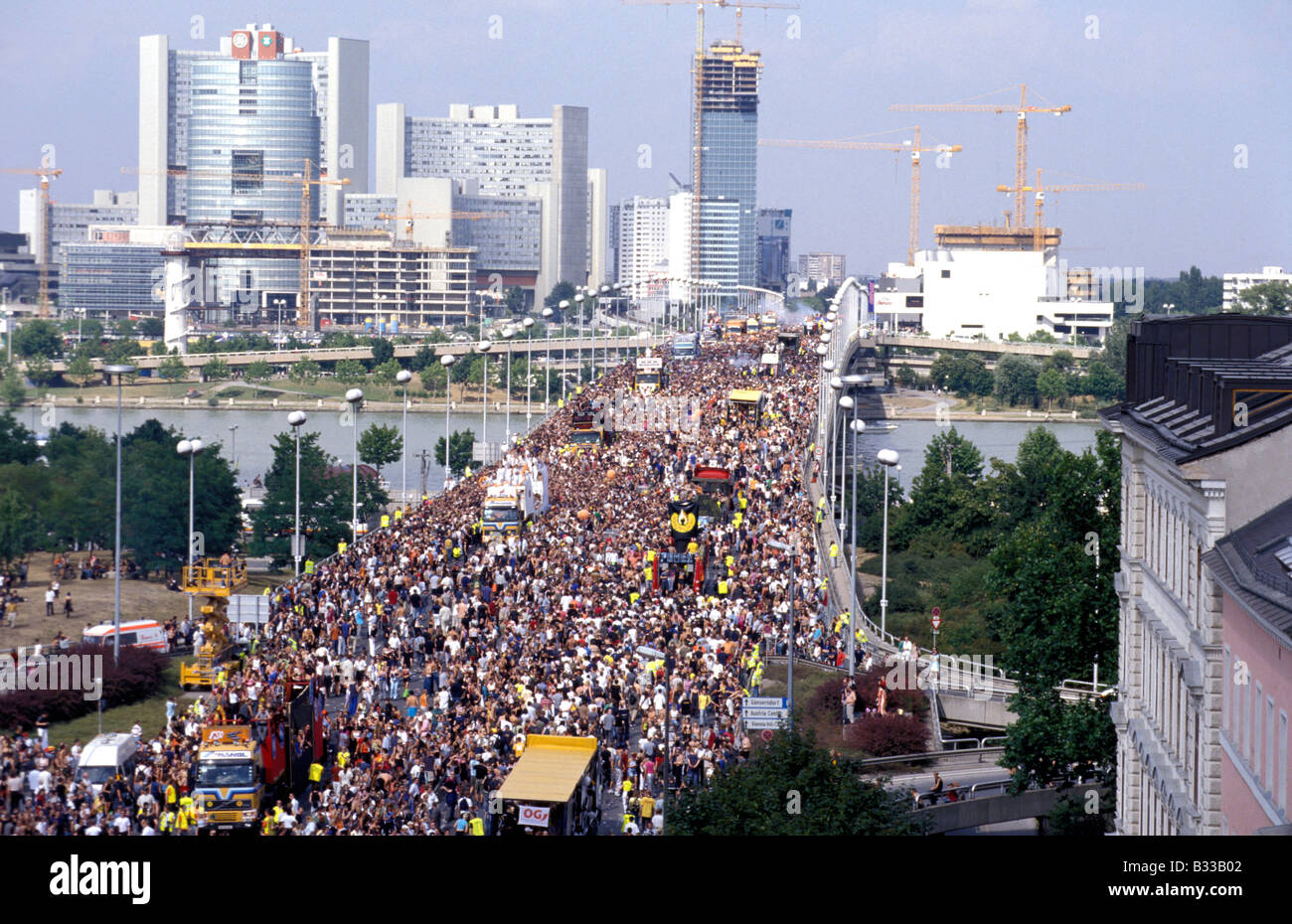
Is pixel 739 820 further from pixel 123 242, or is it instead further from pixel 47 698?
pixel 123 242

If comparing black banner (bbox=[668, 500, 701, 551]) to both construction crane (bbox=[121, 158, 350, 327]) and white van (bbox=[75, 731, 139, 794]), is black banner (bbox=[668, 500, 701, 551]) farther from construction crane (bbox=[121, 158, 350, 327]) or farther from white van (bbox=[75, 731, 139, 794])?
construction crane (bbox=[121, 158, 350, 327])

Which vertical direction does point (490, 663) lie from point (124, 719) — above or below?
above

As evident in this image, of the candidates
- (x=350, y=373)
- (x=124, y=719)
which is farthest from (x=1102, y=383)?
(x=124, y=719)

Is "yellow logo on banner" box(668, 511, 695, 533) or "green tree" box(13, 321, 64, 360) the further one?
"green tree" box(13, 321, 64, 360)

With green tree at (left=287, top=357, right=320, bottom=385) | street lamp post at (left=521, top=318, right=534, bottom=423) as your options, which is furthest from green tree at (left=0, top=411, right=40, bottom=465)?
green tree at (left=287, top=357, right=320, bottom=385)

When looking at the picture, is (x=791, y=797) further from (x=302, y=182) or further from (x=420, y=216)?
(x=420, y=216)

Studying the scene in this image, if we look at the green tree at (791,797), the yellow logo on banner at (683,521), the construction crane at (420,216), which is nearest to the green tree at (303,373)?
the construction crane at (420,216)
